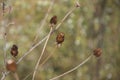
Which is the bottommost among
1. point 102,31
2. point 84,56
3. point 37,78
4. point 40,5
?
point 37,78

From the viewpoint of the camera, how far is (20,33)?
415 centimetres

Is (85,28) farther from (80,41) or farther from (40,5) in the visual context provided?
(40,5)

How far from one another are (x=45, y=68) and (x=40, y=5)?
2.85 feet

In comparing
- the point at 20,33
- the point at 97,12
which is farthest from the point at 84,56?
the point at 20,33

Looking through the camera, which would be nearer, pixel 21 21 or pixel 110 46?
pixel 110 46

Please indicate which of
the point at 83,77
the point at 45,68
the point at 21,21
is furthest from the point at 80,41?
the point at 21,21

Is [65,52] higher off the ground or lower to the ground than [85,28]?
lower

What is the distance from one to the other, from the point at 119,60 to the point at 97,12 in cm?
57

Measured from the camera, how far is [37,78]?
4234 mm

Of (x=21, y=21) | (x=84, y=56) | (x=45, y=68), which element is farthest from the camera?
(x=21, y=21)

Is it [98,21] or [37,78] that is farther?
[37,78]

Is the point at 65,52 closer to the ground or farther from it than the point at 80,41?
closer to the ground

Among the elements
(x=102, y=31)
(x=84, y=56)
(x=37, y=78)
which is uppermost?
(x=102, y=31)

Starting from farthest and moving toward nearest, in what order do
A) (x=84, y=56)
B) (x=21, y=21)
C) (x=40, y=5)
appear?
(x=21, y=21)
(x=84, y=56)
(x=40, y=5)
